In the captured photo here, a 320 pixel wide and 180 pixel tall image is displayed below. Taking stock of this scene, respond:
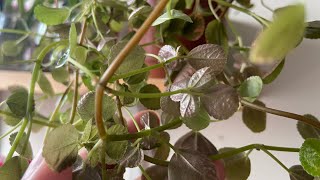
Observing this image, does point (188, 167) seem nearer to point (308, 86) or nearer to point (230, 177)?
point (230, 177)

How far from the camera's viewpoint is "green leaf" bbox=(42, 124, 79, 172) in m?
0.29

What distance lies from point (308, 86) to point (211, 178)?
17.1 inches

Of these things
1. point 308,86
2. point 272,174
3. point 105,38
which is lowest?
point 272,174

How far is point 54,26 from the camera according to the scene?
1.60 feet

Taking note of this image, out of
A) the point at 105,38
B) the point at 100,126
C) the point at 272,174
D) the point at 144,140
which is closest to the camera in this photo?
the point at 100,126

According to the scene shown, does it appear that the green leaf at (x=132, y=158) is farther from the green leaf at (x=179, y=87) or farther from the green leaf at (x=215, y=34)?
the green leaf at (x=215, y=34)

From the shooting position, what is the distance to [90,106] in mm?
321

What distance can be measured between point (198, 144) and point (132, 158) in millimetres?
88

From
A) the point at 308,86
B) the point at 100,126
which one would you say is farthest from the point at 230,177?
the point at 308,86

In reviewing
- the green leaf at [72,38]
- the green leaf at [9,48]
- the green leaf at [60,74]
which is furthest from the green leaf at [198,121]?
Answer: the green leaf at [9,48]

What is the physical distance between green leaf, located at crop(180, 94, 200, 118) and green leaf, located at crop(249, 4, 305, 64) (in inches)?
6.7

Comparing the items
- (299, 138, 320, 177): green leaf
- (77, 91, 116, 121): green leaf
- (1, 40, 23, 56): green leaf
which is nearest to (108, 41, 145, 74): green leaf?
(77, 91, 116, 121): green leaf

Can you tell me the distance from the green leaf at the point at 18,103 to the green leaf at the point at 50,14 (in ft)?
0.35

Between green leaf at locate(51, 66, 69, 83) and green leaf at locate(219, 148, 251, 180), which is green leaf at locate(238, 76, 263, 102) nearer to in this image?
green leaf at locate(219, 148, 251, 180)
